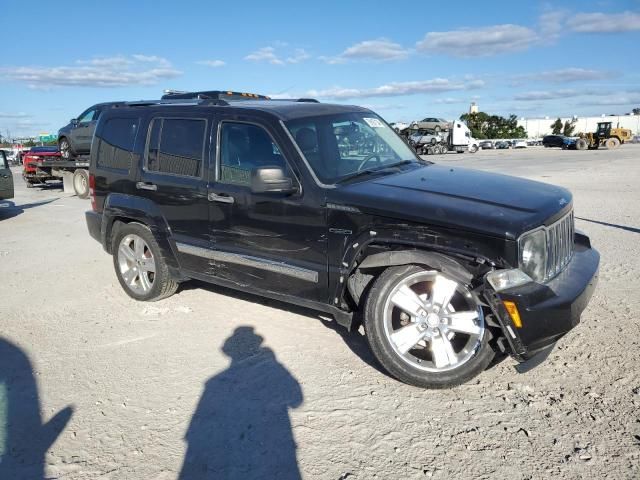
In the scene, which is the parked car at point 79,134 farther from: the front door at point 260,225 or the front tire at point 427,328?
the front tire at point 427,328

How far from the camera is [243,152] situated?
4594 millimetres

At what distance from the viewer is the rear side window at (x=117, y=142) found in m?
5.55

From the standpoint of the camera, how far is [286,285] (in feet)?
14.2

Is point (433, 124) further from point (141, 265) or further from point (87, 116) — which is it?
point (141, 265)

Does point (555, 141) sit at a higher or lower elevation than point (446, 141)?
lower

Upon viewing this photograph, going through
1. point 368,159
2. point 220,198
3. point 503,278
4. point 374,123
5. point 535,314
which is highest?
point 374,123

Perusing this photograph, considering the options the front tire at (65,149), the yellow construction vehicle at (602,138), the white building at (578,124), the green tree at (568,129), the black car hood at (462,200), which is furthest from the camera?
the white building at (578,124)

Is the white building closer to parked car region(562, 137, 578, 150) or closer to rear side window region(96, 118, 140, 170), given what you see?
parked car region(562, 137, 578, 150)

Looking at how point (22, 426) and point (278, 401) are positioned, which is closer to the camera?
point (22, 426)

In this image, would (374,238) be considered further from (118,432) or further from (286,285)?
(118,432)

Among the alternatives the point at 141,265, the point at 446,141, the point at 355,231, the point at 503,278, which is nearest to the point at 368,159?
the point at 355,231

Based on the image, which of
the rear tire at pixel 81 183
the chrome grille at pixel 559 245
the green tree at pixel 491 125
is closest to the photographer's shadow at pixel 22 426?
the chrome grille at pixel 559 245

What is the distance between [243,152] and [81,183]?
13.6 m

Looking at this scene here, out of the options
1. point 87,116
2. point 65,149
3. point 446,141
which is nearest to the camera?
point 87,116
